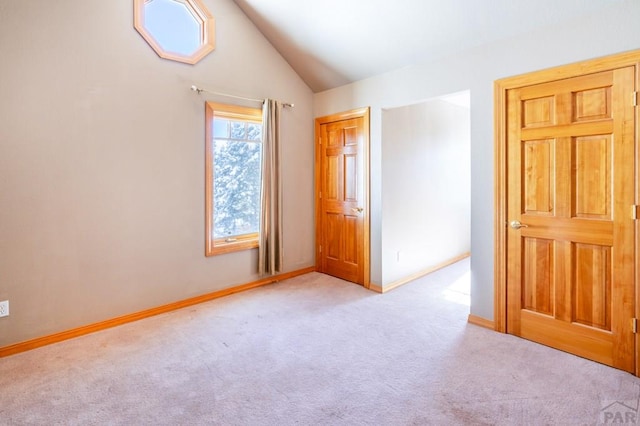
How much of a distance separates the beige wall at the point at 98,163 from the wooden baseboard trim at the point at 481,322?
103 inches

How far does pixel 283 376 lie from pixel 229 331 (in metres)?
0.90

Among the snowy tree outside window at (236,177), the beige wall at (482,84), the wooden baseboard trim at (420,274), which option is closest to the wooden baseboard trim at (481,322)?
the beige wall at (482,84)

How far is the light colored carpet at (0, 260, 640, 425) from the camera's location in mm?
1942

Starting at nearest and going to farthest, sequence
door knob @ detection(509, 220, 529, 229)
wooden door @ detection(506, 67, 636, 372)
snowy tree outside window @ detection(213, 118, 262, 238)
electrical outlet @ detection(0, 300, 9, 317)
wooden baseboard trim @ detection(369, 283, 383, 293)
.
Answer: wooden door @ detection(506, 67, 636, 372) < electrical outlet @ detection(0, 300, 9, 317) < door knob @ detection(509, 220, 529, 229) < snowy tree outside window @ detection(213, 118, 262, 238) < wooden baseboard trim @ detection(369, 283, 383, 293)

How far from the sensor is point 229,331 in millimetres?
3033

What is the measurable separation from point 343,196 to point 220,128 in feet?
5.71

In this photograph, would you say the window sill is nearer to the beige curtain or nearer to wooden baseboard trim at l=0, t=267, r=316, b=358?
the beige curtain

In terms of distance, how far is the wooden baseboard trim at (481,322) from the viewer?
3.01 metres

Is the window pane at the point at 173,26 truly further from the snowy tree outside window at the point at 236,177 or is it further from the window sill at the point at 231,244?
the window sill at the point at 231,244

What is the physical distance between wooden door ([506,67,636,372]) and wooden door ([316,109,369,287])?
1703 millimetres

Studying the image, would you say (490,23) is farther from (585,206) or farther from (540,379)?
(540,379)

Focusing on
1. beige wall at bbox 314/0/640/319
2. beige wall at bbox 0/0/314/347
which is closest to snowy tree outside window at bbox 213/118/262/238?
beige wall at bbox 0/0/314/347

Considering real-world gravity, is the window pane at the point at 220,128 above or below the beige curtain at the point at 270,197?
above

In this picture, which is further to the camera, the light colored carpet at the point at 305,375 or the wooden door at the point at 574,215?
the wooden door at the point at 574,215
